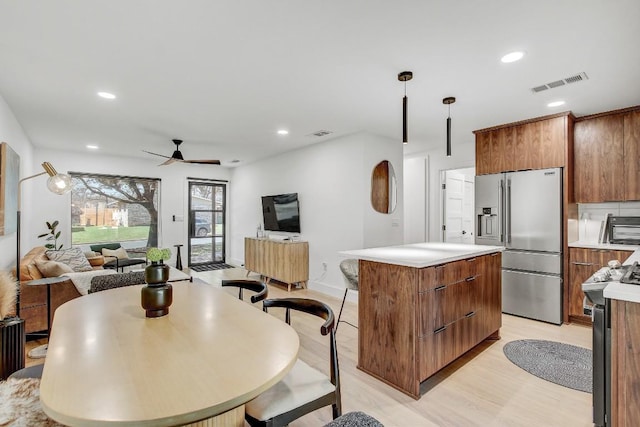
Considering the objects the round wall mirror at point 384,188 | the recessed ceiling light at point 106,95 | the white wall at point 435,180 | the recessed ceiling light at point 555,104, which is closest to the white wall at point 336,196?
the round wall mirror at point 384,188

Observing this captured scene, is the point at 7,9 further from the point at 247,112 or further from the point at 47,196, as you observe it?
the point at 47,196

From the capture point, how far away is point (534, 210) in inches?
151

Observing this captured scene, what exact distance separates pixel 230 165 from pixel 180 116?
3810 millimetres

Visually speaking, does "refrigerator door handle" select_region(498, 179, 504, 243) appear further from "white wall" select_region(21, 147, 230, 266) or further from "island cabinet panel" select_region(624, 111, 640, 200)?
"white wall" select_region(21, 147, 230, 266)

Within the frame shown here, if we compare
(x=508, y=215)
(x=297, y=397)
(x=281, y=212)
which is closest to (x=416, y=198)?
(x=508, y=215)

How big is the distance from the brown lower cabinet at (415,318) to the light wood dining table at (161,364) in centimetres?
109

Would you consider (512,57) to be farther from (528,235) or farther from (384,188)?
(384,188)

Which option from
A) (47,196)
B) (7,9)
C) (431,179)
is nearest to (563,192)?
(431,179)

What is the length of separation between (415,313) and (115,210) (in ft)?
22.0

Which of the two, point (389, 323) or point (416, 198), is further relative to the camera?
point (416, 198)

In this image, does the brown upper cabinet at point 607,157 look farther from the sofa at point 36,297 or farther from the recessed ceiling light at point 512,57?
the sofa at point 36,297

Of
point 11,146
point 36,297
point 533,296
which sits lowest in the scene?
point 533,296

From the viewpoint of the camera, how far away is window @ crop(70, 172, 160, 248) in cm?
629

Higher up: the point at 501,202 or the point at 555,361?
the point at 501,202
